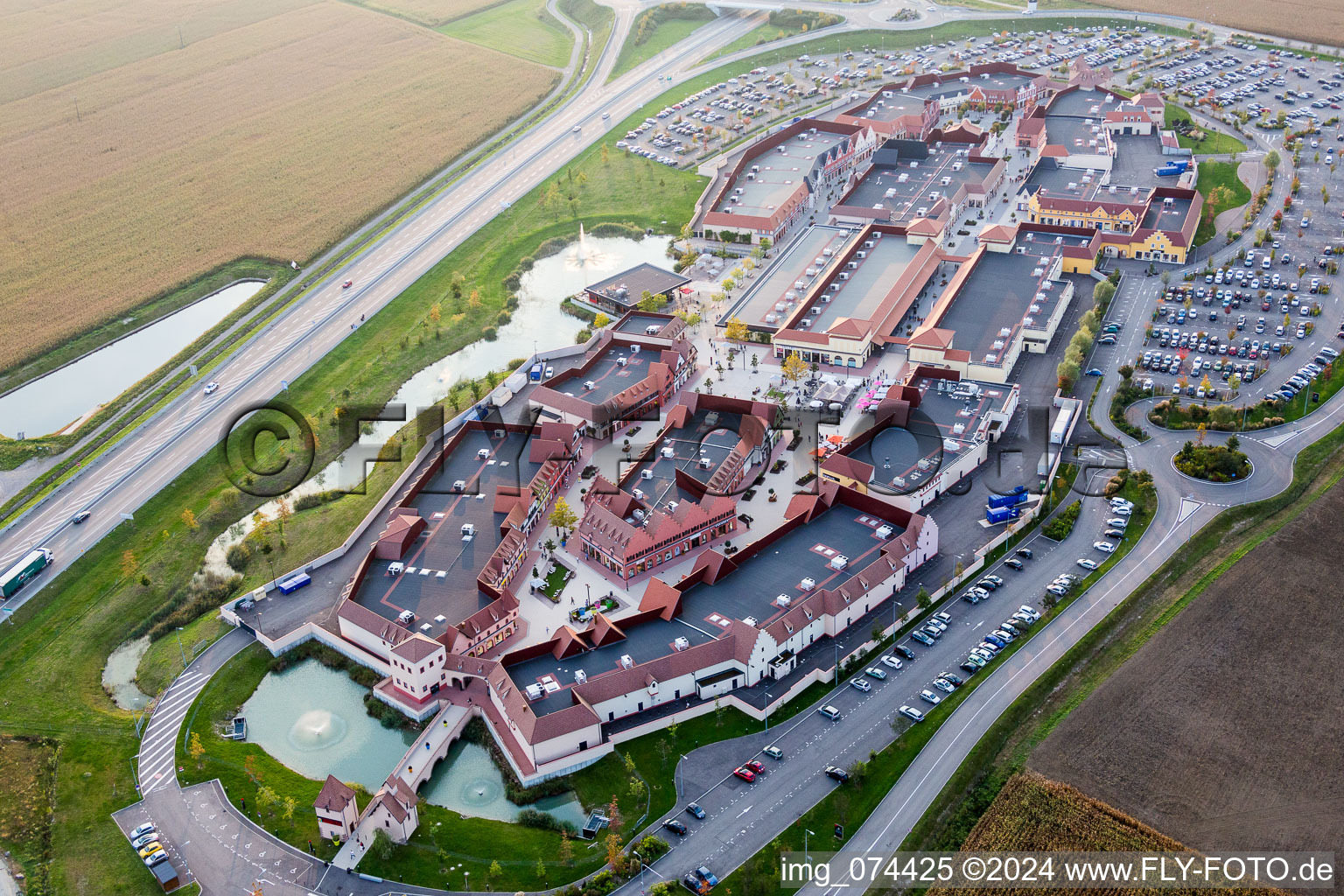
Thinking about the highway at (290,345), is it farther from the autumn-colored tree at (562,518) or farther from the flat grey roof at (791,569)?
the flat grey roof at (791,569)

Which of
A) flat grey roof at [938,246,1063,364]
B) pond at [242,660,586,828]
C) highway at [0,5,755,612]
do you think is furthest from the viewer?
flat grey roof at [938,246,1063,364]

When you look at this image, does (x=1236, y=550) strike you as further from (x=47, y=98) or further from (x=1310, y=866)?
(x=47, y=98)

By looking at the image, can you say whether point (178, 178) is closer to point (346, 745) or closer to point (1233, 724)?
point (346, 745)

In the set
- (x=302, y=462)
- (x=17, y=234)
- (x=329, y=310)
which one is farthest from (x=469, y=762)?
(x=17, y=234)

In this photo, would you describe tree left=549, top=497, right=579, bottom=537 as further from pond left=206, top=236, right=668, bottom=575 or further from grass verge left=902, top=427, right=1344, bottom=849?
grass verge left=902, top=427, right=1344, bottom=849

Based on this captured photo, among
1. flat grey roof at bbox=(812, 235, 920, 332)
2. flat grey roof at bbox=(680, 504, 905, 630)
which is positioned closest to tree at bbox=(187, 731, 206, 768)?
flat grey roof at bbox=(680, 504, 905, 630)
